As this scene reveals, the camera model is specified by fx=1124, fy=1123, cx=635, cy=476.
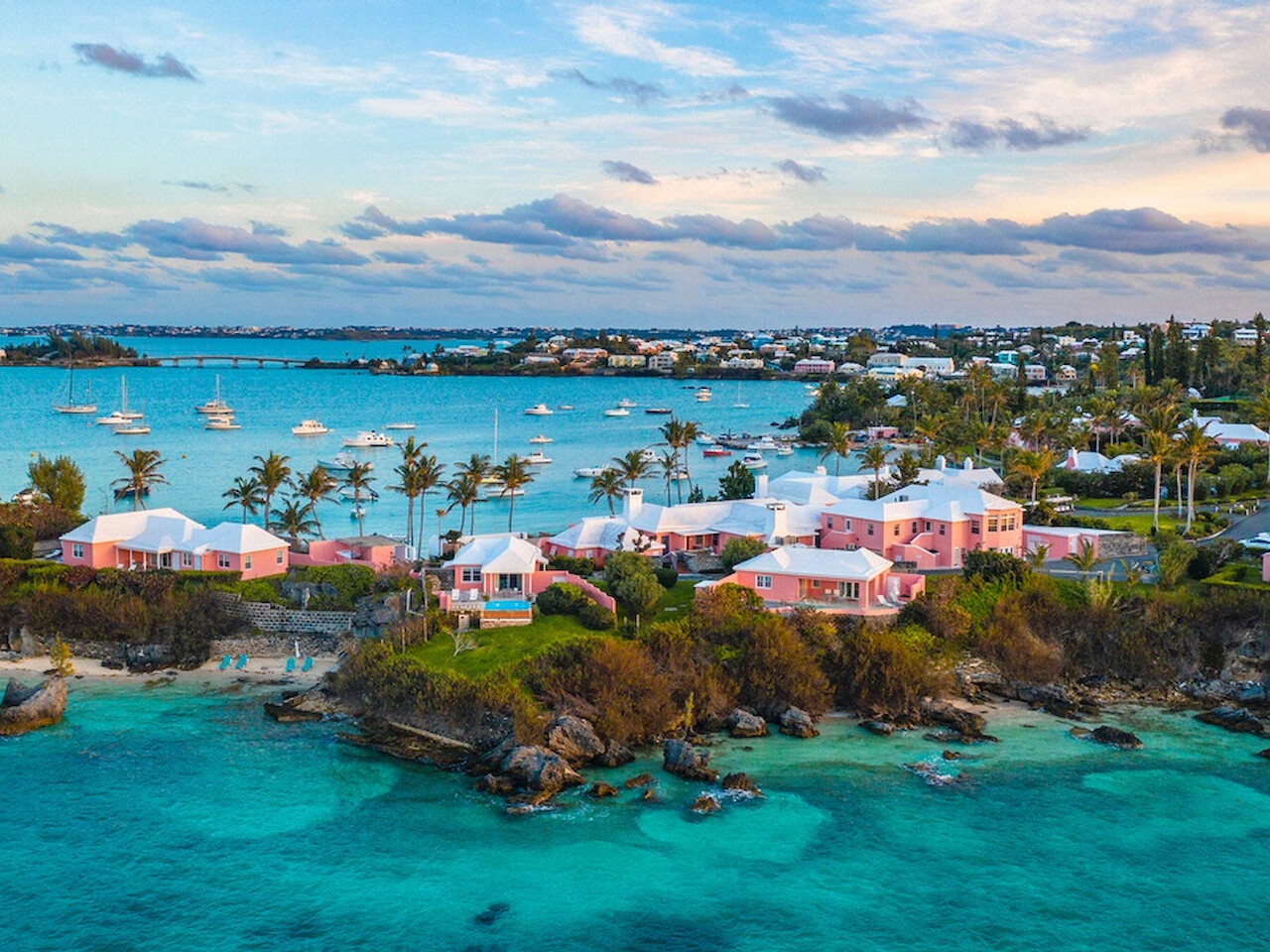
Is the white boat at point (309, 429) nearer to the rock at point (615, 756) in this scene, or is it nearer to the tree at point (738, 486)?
the tree at point (738, 486)

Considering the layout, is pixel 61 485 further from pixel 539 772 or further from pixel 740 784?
pixel 740 784

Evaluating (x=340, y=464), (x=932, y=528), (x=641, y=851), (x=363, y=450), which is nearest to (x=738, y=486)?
(x=932, y=528)

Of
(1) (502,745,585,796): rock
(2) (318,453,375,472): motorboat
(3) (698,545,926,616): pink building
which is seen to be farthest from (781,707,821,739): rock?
(2) (318,453,375,472): motorboat

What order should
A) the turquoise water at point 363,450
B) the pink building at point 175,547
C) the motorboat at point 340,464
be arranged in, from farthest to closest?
1. the motorboat at point 340,464
2. the turquoise water at point 363,450
3. the pink building at point 175,547

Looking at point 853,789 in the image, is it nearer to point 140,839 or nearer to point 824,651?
point 824,651

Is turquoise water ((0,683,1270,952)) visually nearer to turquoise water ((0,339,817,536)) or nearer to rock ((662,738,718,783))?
rock ((662,738,718,783))

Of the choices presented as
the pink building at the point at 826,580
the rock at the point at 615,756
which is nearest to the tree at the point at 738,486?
the pink building at the point at 826,580

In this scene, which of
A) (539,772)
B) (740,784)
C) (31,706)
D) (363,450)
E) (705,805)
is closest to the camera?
(705,805)
